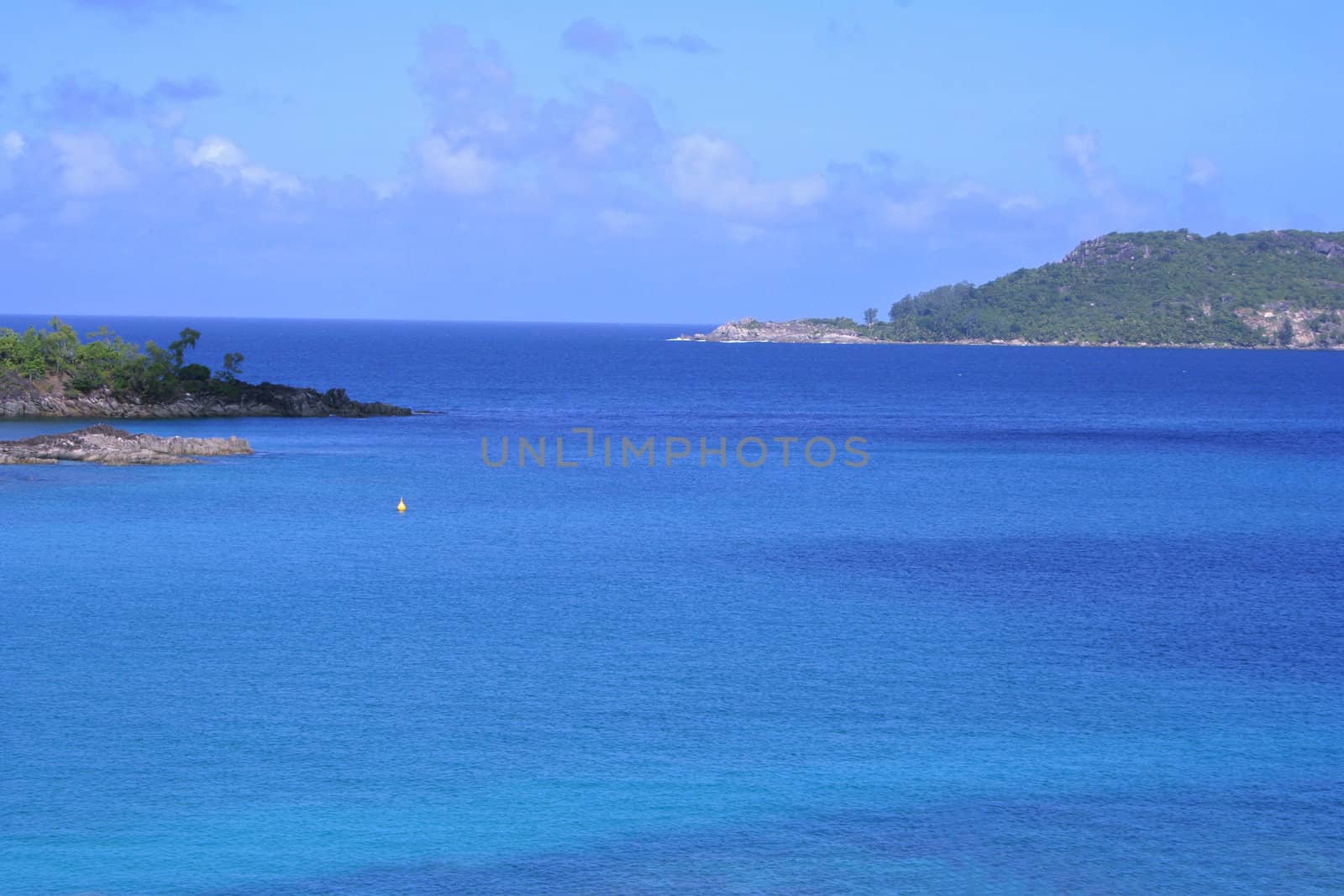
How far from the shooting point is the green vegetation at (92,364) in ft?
267

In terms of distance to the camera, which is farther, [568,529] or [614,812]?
[568,529]

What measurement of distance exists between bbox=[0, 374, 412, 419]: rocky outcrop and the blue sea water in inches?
929

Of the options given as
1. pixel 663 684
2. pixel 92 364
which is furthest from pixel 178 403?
pixel 663 684

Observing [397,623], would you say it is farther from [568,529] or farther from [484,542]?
[568,529]

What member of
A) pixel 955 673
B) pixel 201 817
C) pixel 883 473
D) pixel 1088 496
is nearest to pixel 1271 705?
pixel 955 673

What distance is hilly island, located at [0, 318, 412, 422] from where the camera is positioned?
3177 inches

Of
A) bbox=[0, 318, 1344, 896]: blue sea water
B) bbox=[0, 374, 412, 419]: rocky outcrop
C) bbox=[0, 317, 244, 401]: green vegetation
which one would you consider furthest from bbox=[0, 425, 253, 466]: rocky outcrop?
bbox=[0, 317, 244, 401]: green vegetation

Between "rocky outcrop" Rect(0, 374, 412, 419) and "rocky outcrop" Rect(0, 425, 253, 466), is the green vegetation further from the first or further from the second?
"rocky outcrop" Rect(0, 425, 253, 466)

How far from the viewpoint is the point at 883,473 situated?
64188 mm

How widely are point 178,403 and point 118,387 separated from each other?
3.36 meters

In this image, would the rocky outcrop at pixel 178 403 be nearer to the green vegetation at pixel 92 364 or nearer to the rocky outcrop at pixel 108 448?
the green vegetation at pixel 92 364

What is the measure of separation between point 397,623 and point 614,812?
514 inches

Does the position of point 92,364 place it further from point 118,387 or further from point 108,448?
point 108,448

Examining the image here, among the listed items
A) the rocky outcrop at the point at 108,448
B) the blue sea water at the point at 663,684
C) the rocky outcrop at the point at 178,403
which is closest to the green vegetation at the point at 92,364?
the rocky outcrop at the point at 178,403
